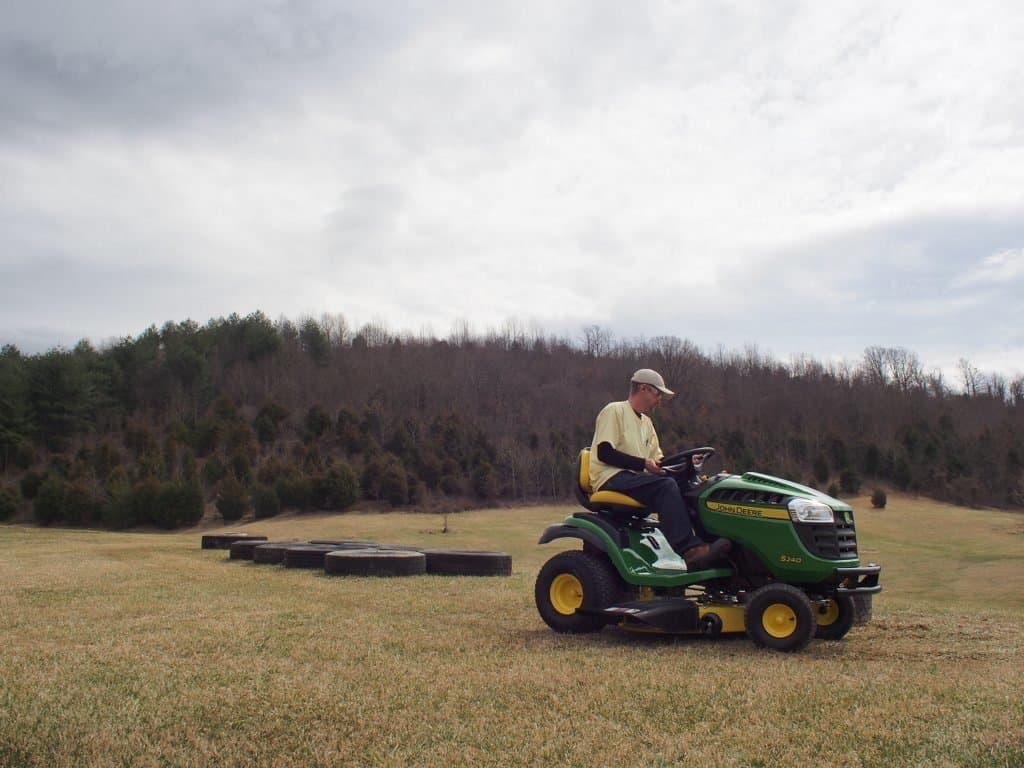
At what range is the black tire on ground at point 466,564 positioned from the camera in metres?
13.3

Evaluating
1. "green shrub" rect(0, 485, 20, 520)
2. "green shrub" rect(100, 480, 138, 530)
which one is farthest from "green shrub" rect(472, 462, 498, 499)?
"green shrub" rect(0, 485, 20, 520)

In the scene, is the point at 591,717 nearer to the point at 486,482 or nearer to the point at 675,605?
the point at 675,605

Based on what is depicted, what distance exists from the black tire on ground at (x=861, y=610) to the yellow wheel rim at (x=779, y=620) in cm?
128

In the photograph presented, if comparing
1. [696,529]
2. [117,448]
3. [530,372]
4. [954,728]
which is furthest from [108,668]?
[530,372]

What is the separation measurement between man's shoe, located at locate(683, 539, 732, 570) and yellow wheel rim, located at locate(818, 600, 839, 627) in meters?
1.09

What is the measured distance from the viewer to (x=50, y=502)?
43.2m

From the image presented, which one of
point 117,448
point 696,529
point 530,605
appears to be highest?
point 117,448

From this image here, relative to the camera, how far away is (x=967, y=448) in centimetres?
6462

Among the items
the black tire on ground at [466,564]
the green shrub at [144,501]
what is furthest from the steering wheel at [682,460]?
the green shrub at [144,501]

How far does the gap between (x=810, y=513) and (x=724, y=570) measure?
35.8 inches

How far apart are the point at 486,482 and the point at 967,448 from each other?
3895 centimetres

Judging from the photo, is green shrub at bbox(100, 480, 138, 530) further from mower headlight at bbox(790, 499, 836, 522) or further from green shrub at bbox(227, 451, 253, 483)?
mower headlight at bbox(790, 499, 836, 522)

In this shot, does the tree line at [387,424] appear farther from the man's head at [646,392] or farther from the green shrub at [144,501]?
the man's head at [646,392]

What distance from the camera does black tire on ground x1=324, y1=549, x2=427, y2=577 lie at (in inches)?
496
